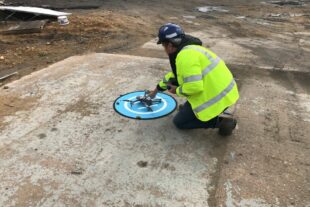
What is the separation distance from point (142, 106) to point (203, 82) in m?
1.29

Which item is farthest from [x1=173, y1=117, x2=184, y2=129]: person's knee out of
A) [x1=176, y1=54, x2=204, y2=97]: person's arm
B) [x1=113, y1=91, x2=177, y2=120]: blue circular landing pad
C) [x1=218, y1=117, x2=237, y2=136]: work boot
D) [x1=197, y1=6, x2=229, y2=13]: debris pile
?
[x1=197, y1=6, x2=229, y2=13]: debris pile

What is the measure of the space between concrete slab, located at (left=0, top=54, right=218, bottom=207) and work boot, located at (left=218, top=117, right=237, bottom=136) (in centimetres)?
16

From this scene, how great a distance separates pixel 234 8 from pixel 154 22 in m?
5.42

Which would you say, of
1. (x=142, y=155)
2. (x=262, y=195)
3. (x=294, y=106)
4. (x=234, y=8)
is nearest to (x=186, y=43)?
(x=142, y=155)

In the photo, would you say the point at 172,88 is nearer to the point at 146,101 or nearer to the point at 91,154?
the point at 146,101

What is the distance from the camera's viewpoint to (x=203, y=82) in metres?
3.80

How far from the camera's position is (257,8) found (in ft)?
49.1

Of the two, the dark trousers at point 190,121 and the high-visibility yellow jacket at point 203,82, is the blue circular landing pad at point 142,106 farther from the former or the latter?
the high-visibility yellow jacket at point 203,82

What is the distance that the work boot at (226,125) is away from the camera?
4.05 meters

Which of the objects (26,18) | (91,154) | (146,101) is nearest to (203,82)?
(146,101)

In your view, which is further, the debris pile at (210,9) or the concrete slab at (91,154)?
the debris pile at (210,9)

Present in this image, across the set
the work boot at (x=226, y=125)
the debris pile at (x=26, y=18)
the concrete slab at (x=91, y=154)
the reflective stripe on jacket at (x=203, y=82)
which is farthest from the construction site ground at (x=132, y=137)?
the debris pile at (x=26, y=18)

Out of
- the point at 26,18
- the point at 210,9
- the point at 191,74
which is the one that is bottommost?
the point at 210,9

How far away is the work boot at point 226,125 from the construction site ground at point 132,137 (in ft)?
0.37
